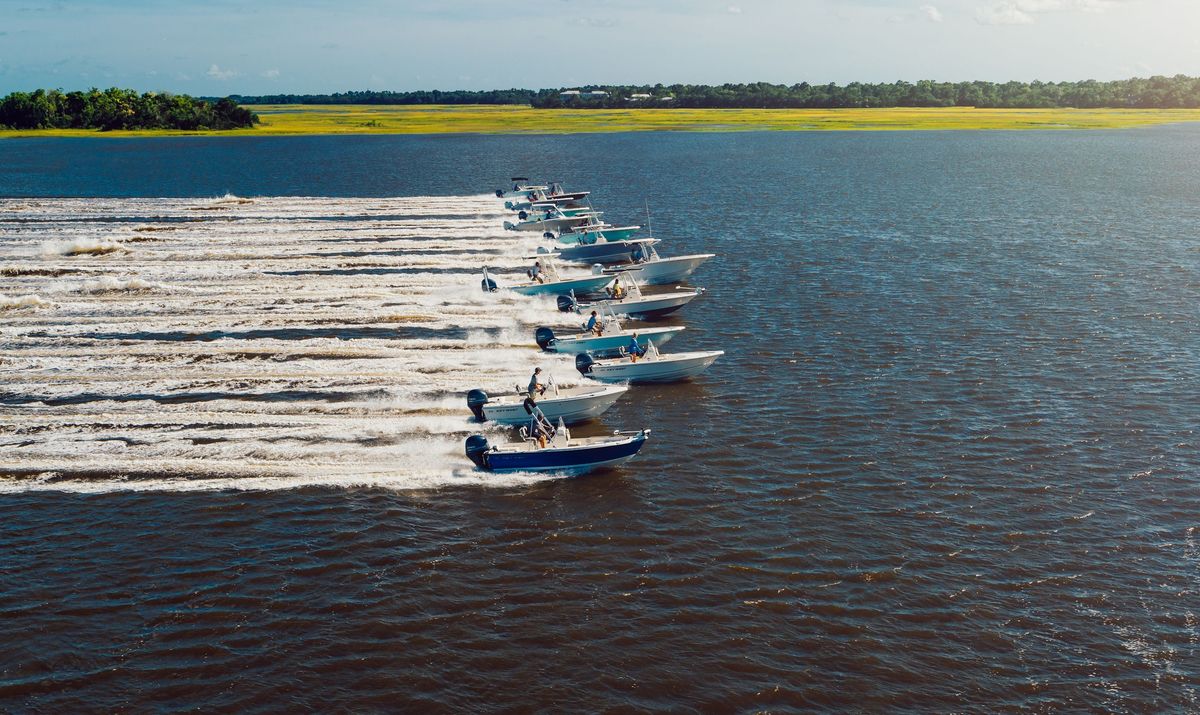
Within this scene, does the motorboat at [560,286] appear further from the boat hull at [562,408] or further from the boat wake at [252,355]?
the boat hull at [562,408]

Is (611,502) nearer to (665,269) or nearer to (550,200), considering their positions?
(665,269)

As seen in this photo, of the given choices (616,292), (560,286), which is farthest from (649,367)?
(560,286)

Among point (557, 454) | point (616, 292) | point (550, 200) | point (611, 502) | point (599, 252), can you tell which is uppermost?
point (550, 200)

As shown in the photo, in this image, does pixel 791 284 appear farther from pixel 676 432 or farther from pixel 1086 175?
pixel 1086 175

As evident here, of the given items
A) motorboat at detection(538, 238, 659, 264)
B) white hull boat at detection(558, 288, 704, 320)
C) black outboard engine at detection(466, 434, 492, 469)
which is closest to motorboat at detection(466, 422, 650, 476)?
black outboard engine at detection(466, 434, 492, 469)

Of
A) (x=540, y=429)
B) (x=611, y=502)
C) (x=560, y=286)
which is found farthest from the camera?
(x=560, y=286)

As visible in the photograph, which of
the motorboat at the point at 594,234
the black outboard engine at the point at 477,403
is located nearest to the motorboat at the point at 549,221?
the motorboat at the point at 594,234
